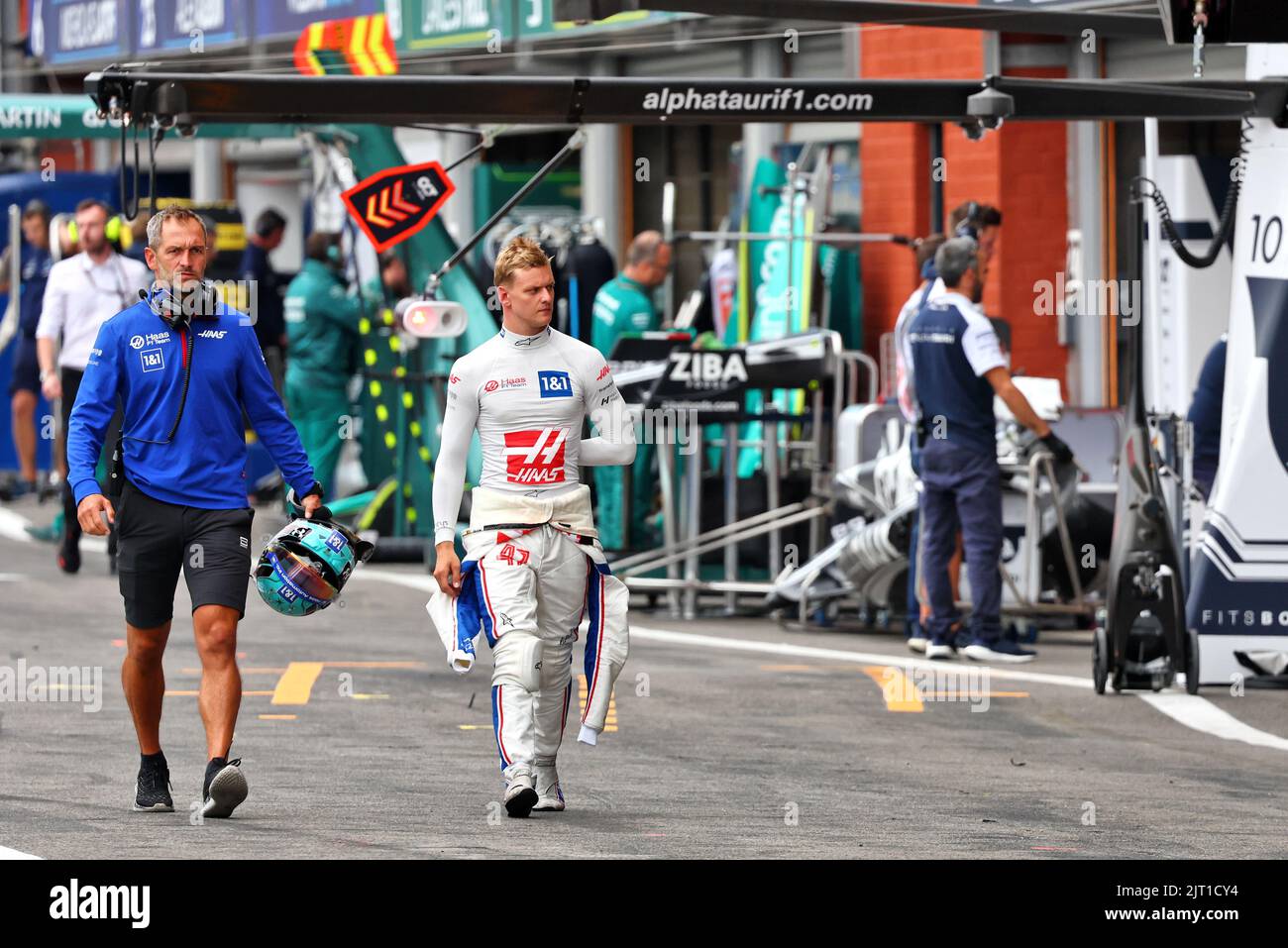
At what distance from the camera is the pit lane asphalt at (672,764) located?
8.38 m

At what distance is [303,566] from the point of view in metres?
8.90

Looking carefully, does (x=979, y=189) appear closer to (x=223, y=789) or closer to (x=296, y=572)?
(x=296, y=572)

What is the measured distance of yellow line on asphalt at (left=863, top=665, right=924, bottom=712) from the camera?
39.5 ft

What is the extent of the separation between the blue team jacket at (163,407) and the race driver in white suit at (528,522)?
70 centimetres

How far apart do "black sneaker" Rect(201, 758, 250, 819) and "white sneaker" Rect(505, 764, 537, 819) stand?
0.81 metres

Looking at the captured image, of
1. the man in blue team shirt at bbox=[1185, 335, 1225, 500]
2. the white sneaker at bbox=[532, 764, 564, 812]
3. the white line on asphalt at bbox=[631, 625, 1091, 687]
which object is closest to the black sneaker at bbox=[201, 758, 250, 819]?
the white sneaker at bbox=[532, 764, 564, 812]

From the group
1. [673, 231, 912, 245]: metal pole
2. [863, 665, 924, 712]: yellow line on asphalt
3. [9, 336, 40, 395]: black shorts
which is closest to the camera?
[863, 665, 924, 712]: yellow line on asphalt

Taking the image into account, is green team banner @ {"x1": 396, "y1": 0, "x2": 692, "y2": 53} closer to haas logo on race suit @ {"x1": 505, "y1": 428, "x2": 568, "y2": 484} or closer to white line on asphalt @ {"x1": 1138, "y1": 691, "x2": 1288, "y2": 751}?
white line on asphalt @ {"x1": 1138, "y1": 691, "x2": 1288, "y2": 751}

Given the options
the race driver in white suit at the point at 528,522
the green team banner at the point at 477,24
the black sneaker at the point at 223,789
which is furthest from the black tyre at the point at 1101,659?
the green team banner at the point at 477,24

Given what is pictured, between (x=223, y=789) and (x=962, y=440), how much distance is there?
19.0 feet

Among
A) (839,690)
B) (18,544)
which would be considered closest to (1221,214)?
(839,690)

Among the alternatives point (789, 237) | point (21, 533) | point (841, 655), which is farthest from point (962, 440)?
point (21, 533)
